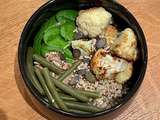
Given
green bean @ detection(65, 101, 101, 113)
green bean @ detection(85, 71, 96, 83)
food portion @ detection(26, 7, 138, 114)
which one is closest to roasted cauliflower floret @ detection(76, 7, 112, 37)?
food portion @ detection(26, 7, 138, 114)

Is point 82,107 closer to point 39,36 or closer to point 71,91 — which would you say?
point 71,91

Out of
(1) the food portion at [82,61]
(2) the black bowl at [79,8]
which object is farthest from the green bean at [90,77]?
(2) the black bowl at [79,8]

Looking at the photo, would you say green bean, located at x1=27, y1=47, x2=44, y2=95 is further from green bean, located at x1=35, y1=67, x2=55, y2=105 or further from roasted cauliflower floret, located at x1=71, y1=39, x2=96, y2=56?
roasted cauliflower floret, located at x1=71, y1=39, x2=96, y2=56

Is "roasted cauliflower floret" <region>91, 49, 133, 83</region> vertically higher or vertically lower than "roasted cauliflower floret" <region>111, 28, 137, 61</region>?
lower

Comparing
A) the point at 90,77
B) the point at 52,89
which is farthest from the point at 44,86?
the point at 90,77

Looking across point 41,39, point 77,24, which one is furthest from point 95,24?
point 41,39

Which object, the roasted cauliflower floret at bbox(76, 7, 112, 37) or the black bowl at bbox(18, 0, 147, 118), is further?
the roasted cauliflower floret at bbox(76, 7, 112, 37)
